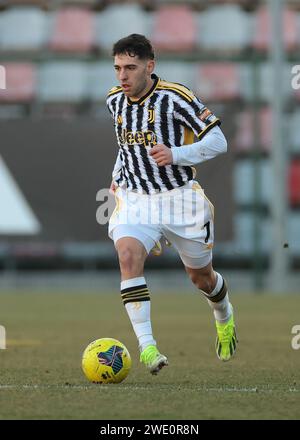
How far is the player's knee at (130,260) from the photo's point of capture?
19.8 ft

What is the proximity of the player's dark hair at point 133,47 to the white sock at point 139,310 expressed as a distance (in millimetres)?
1219

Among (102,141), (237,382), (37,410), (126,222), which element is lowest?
(37,410)

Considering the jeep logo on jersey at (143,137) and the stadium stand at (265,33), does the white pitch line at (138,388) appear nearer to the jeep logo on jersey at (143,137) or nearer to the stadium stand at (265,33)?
the jeep logo on jersey at (143,137)

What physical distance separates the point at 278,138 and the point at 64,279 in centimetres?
368

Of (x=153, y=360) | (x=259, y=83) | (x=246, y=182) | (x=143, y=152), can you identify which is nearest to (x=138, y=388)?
(x=153, y=360)

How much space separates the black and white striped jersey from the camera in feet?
20.8

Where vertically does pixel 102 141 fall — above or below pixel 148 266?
above

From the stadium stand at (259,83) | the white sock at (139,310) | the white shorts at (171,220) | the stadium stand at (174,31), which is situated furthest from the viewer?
the stadium stand at (174,31)

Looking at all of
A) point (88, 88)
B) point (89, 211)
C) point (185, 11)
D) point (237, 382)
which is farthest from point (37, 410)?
point (185, 11)

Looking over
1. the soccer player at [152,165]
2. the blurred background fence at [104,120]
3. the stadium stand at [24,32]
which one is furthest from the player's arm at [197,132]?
the stadium stand at [24,32]

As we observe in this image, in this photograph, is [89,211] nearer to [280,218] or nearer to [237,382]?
[280,218]

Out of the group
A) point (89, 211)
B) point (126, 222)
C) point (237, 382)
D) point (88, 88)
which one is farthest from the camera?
point (88, 88)

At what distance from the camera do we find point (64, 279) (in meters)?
16.5

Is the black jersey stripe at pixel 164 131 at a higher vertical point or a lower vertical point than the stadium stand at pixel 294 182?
lower
